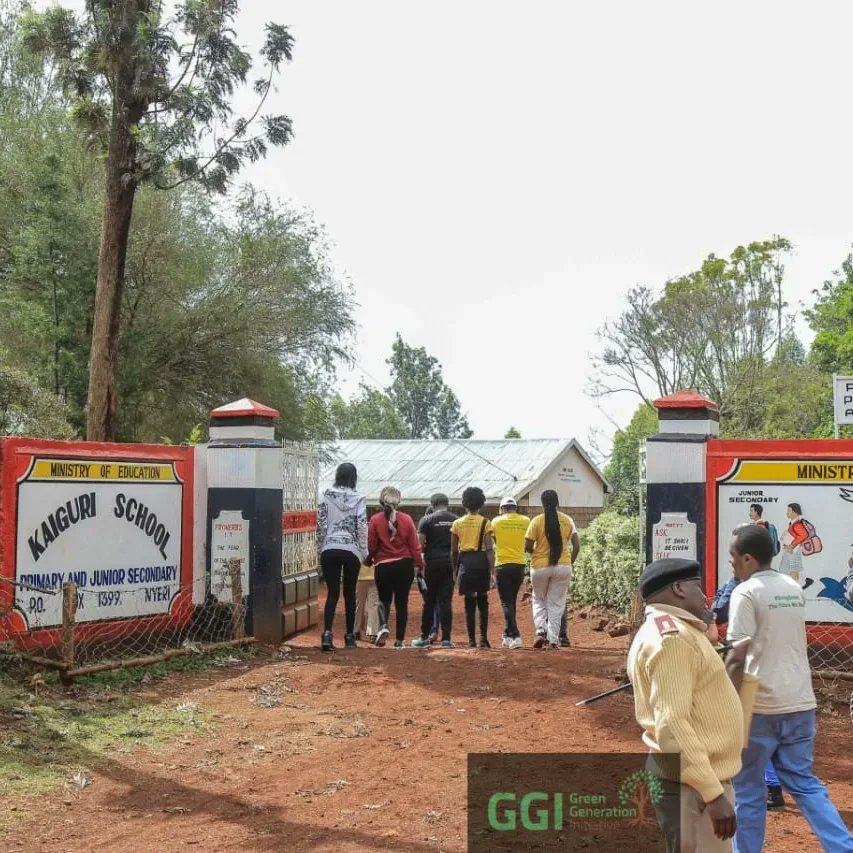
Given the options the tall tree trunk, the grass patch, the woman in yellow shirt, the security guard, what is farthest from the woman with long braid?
the security guard

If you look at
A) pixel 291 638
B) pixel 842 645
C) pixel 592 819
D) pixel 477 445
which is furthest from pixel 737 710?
pixel 477 445

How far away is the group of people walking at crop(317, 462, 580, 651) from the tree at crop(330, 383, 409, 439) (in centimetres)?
6258

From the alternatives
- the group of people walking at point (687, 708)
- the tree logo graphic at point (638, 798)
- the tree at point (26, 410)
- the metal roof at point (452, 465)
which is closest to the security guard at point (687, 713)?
the group of people walking at point (687, 708)

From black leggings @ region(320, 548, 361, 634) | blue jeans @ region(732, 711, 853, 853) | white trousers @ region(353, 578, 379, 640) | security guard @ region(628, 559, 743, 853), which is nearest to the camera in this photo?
security guard @ region(628, 559, 743, 853)

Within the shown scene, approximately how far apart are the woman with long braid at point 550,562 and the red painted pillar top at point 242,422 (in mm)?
3054

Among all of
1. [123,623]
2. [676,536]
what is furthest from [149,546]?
[676,536]

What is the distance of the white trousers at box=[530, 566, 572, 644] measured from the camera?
12004mm

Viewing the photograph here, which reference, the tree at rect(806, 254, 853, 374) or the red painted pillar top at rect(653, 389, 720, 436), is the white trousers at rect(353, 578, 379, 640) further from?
the tree at rect(806, 254, 853, 374)

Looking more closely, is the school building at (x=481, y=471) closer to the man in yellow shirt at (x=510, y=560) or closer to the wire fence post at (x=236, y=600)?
the man in yellow shirt at (x=510, y=560)

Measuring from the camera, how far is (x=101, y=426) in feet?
52.4

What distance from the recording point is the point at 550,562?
11.9 metres

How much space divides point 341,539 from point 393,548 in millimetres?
581

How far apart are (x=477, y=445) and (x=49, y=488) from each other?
2679 centimetres

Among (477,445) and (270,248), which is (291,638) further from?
(477,445)
